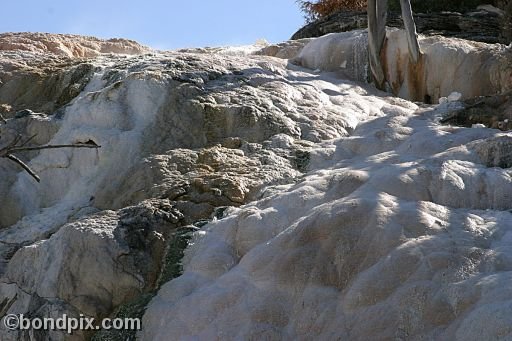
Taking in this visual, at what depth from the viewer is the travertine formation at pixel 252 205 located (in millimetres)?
5160

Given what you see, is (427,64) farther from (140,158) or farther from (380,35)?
(140,158)

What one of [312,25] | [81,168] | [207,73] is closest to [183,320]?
[81,168]

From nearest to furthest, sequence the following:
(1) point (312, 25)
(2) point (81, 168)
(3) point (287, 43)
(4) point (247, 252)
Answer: (4) point (247, 252)
(2) point (81, 168)
(3) point (287, 43)
(1) point (312, 25)

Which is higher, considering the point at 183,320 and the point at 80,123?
the point at 80,123

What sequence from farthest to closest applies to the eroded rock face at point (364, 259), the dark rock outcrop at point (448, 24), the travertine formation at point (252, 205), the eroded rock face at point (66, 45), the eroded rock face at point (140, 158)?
the eroded rock face at point (66, 45), the dark rock outcrop at point (448, 24), the eroded rock face at point (140, 158), the travertine formation at point (252, 205), the eroded rock face at point (364, 259)

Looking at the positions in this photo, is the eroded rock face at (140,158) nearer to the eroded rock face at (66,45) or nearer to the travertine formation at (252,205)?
the travertine formation at (252,205)

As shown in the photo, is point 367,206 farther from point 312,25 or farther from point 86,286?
point 312,25

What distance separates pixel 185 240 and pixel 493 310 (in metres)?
2.59

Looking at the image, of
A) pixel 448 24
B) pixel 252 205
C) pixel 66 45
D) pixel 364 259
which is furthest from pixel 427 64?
pixel 66 45

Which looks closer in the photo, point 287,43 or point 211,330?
point 211,330

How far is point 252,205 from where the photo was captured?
21.7ft

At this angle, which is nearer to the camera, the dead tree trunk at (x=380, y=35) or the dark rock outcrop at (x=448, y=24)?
the dead tree trunk at (x=380, y=35)

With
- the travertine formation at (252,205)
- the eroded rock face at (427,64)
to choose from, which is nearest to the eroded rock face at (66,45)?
the travertine formation at (252,205)

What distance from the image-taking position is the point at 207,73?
892 centimetres
